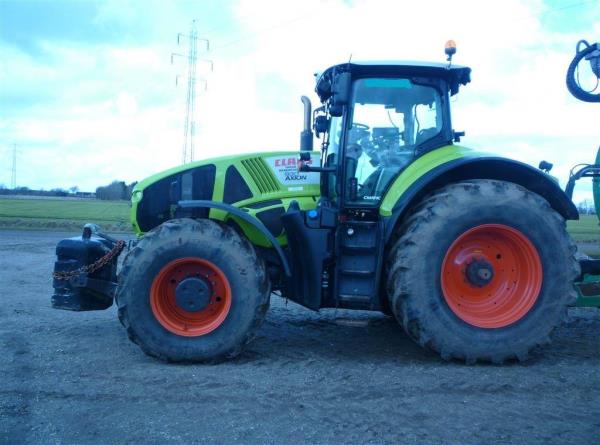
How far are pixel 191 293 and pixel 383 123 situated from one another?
2397mm

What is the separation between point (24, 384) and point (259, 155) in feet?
9.49

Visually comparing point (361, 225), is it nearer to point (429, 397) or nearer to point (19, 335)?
point (429, 397)

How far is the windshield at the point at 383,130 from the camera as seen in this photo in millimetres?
5145

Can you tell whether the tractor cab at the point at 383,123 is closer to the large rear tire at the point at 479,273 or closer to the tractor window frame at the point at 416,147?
the tractor window frame at the point at 416,147

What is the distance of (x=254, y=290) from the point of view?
4.78 meters

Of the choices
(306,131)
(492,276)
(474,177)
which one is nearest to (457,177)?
(474,177)

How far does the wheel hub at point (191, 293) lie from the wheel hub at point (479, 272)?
2.38 m

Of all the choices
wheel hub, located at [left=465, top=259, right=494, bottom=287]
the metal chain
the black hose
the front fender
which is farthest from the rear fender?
the metal chain

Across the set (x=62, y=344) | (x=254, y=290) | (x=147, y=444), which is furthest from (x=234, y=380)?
(x=62, y=344)

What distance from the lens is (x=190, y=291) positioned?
4.82 m

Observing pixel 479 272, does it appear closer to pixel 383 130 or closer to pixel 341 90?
pixel 383 130

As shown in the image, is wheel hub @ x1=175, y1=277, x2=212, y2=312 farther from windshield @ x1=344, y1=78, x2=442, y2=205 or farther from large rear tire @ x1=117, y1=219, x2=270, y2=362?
windshield @ x1=344, y1=78, x2=442, y2=205

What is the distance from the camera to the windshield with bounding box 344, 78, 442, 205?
5.14 m

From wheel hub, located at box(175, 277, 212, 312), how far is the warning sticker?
138 centimetres
